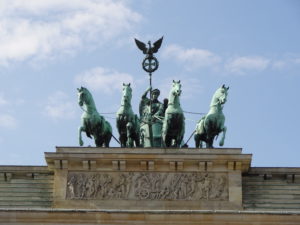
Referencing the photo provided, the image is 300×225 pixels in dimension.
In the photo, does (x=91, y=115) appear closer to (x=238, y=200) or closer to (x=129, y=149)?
(x=129, y=149)

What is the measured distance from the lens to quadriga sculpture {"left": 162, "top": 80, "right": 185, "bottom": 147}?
112ft

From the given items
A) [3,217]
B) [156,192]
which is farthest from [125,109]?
[3,217]

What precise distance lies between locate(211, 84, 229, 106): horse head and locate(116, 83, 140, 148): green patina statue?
2459 millimetres

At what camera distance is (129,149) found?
110 ft

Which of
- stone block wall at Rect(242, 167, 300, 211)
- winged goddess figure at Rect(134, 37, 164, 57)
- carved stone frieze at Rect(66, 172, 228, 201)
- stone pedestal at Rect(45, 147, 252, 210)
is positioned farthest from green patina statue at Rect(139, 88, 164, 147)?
stone block wall at Rect(242, 167, 300, 211)

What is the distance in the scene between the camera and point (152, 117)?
120 feet

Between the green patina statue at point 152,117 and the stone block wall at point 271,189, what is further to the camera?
the green patina statue at point 152,117

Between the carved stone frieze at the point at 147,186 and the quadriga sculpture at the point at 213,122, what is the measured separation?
138cm

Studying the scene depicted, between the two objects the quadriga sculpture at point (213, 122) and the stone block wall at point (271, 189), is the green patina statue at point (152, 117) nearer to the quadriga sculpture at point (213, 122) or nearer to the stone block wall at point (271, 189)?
the quadriga sculpture at point (213, 122)

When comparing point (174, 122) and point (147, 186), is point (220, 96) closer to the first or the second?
point (174, 122)

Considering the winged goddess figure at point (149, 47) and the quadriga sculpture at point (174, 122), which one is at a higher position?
the winged goddess figure at point (149, 47)

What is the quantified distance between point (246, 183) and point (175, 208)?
231 centimetres

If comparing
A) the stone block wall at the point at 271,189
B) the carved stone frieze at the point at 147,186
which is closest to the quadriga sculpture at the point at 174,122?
the carved stone frieze at the point at 147,186

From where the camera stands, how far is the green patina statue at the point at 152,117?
3684cm
